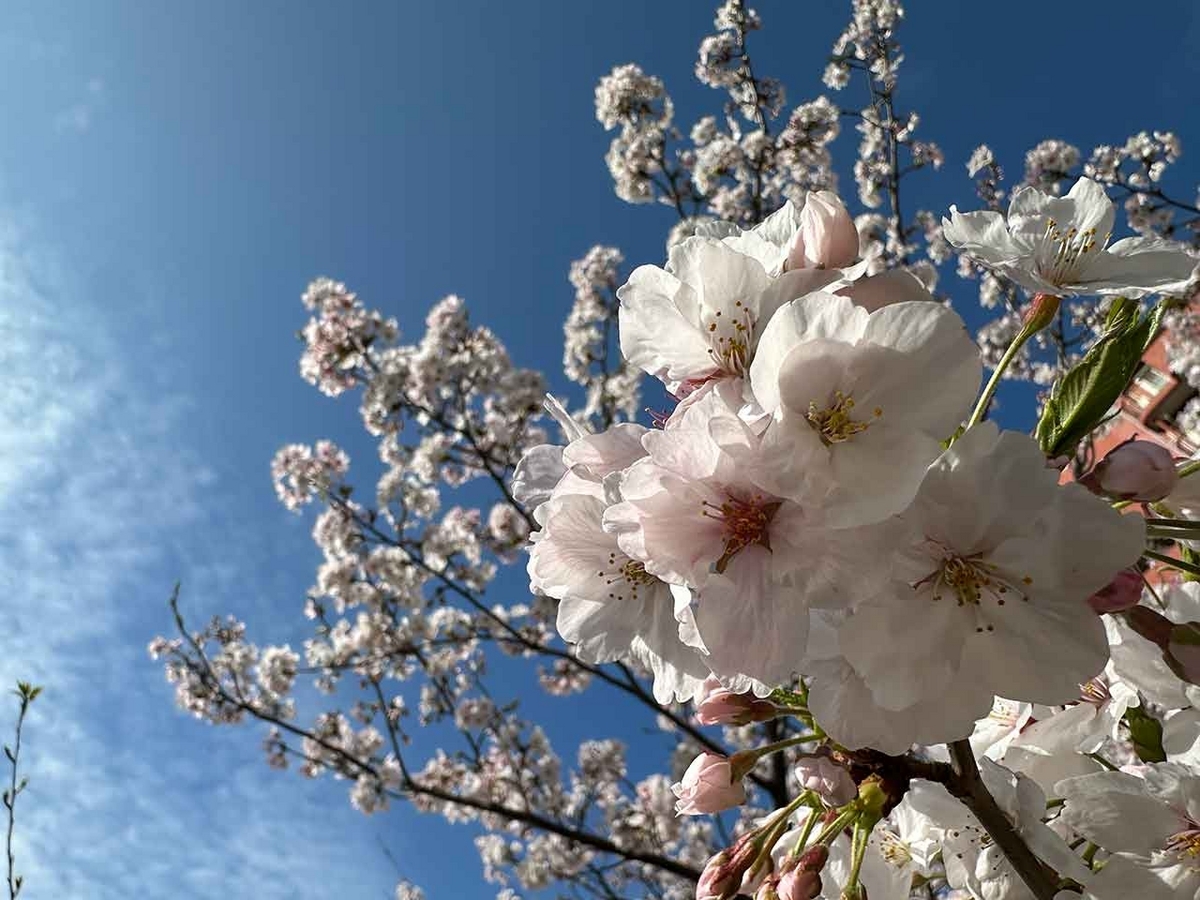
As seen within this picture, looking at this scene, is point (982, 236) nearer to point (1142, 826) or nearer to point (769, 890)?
point (1142, 826)

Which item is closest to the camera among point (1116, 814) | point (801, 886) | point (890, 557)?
point (890, 557)

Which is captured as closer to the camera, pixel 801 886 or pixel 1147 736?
pixel 801 886

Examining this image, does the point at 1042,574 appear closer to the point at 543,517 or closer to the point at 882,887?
the point at 543,517

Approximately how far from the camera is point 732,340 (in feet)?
3.16

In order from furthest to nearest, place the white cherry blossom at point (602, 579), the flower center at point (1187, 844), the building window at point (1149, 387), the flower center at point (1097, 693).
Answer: the building window at point (1149, 387) < the flower center at point (1097, 693) < the flower center at point (1187, 844) < the white cherry blossom at point (602, 579)

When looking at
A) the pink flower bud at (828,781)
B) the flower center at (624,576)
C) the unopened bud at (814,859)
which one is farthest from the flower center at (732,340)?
the unopened bud at (814,859)

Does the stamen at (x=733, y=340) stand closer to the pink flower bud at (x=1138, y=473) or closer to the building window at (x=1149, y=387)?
the pink flower bud at (x=1138, y=473)

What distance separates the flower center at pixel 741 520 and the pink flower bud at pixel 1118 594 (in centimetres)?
34

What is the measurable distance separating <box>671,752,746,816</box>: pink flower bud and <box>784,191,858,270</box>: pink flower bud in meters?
0.69

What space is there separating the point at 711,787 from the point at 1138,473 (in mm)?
665

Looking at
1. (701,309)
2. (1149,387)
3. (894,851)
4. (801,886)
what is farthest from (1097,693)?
(1149,387)

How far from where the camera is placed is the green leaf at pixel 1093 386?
96 cm

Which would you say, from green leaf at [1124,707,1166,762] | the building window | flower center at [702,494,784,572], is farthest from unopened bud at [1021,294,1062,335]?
the building window

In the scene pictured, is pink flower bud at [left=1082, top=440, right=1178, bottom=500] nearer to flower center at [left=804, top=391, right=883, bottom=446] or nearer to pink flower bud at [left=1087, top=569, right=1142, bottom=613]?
pink flower bud at [left=1087, top=569, right=1142, bottom=613]
